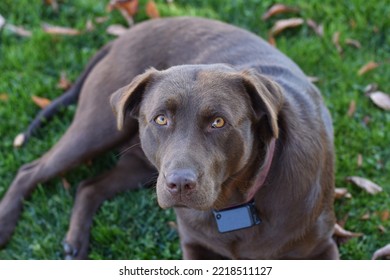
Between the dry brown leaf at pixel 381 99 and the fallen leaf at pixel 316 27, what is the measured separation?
79 cm

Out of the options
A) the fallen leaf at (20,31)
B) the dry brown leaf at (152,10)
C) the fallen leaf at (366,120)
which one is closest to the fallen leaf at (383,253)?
the fallen leaf at (366,120)

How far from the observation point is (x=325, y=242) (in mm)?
3822

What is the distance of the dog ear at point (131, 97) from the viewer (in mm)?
3340

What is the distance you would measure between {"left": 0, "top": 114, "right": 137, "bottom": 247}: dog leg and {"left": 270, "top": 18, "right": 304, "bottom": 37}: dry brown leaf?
1.67 metres

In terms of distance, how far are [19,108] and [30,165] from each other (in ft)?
2.18

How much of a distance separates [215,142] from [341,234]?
1507 millimetres

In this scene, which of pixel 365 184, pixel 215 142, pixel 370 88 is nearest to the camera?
pixel 215 142

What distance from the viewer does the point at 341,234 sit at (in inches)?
165

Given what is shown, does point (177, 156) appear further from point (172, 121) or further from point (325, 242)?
point (325, 242)

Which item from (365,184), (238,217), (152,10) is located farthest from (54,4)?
(238,217)

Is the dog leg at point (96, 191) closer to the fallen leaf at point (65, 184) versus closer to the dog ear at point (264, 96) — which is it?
the fallen leaf at point (65, 184)

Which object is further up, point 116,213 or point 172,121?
point 172,121

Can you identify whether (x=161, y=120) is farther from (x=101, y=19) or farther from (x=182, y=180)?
(x=101, y=19)

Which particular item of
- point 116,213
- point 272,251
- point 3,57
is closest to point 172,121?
point 272,251
